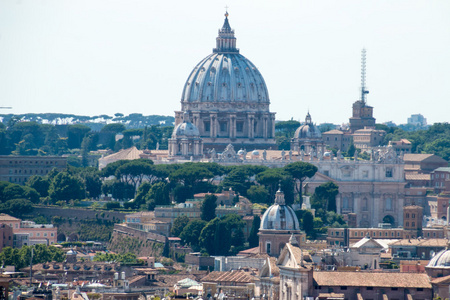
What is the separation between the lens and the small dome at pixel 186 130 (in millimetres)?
163000

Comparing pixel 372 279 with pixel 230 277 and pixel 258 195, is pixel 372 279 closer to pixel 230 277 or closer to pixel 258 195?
pixel 230 277

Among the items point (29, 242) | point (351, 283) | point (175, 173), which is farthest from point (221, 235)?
point (351, 283)

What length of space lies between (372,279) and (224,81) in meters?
94.5

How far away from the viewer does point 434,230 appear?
414 feet

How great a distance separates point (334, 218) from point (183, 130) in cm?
2863

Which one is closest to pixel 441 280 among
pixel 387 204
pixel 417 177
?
pixel 387 204

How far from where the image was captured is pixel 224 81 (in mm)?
176000

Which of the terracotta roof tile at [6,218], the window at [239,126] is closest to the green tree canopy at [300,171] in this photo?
the terracotta roof tile at [6,218]

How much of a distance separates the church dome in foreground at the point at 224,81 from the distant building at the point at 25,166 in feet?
47.9

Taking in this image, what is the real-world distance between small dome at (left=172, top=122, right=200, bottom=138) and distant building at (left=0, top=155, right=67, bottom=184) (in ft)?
31.4

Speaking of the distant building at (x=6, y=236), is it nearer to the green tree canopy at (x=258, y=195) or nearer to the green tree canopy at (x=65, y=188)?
the green tree canopy at (x=65, y=188)

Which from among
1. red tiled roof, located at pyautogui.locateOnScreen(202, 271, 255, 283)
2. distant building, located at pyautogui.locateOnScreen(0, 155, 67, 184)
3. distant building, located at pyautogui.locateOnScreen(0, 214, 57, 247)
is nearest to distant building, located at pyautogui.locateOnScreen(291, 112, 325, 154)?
distant building, located at pyautogui.locateOnScreen(0, 155, 67, 184)

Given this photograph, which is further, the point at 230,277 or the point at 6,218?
the point at 6,218

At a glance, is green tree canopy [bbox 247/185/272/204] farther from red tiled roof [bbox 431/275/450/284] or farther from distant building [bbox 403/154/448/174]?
red tiled roof [bbox 431/275/450/284]
